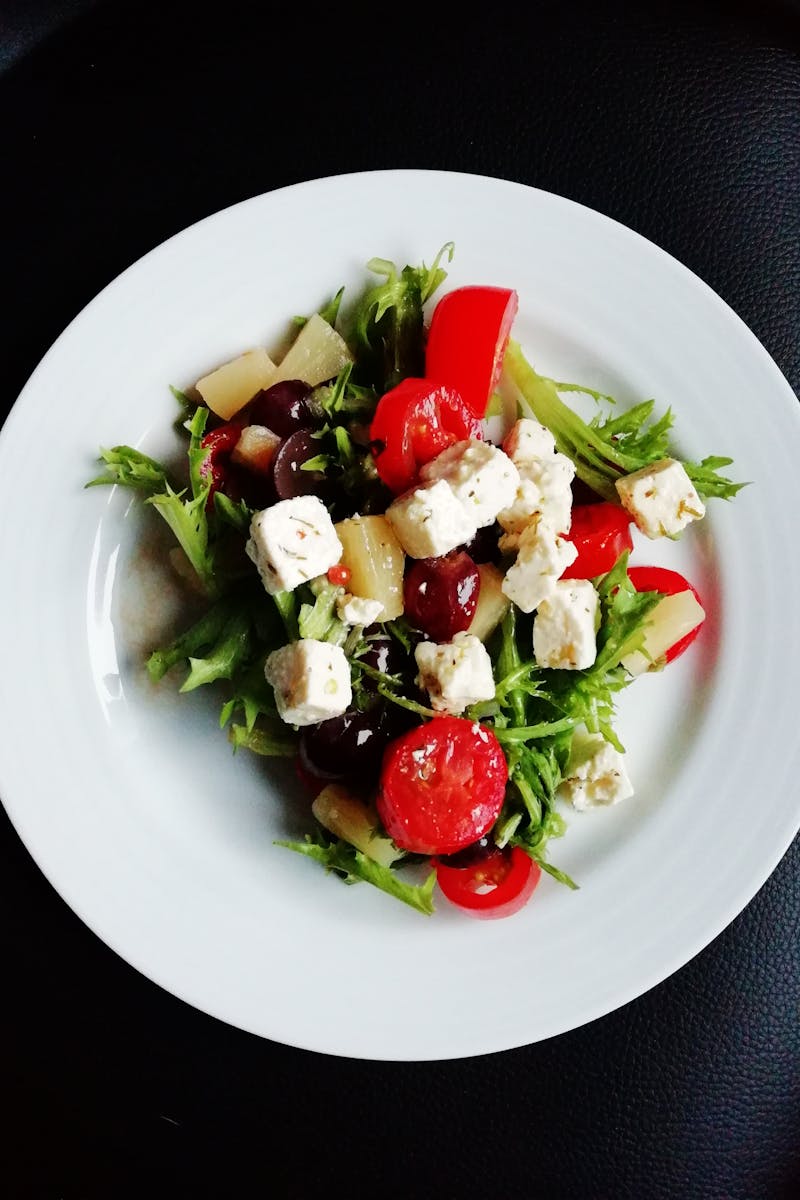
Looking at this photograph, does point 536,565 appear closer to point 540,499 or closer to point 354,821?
point 540,499

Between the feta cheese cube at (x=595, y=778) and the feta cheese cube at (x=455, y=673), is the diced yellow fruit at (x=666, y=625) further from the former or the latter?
the feta cheese cube at (x=455, y=673)

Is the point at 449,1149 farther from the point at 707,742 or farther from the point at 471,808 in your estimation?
the point at 707,742

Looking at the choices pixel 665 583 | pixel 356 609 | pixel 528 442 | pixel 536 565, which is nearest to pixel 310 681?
pixel 356 609

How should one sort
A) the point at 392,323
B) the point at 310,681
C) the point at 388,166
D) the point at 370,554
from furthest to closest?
1. the point at 388,166
2. the point at 392,323
3. the point at 370,554
4. the point at 310,681

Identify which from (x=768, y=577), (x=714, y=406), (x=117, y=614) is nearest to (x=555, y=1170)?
(x=768, y=577)

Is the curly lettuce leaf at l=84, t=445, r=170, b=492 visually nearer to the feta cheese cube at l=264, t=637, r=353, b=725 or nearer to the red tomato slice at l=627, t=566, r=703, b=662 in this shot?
the feta cheese cube at l=264, t=637, r=353, b=725

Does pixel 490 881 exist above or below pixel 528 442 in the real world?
below

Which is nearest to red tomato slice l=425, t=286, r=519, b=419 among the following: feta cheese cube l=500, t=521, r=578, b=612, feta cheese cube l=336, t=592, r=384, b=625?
feta cheese cube l=500, t=521, r=578, b=612
